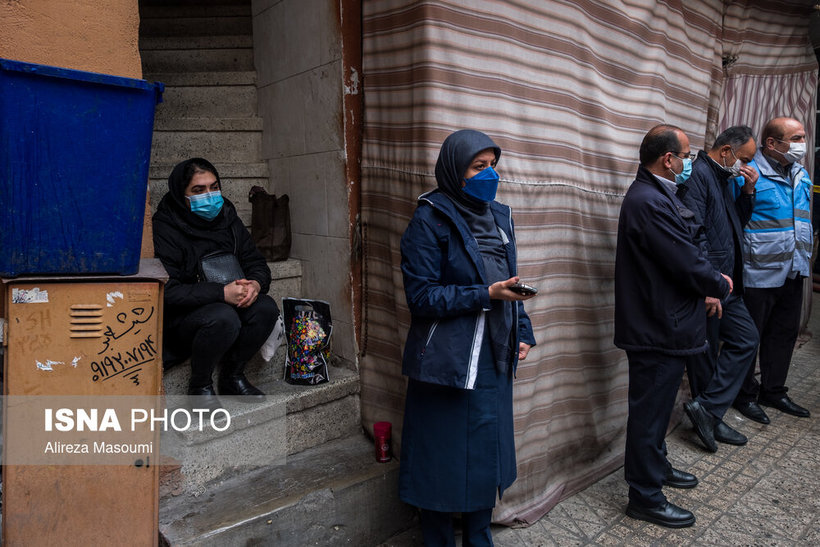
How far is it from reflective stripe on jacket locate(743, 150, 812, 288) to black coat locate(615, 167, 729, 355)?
1384mm

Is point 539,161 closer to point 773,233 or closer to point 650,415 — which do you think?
point 650,415

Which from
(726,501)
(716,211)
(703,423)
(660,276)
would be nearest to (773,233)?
(716,211)

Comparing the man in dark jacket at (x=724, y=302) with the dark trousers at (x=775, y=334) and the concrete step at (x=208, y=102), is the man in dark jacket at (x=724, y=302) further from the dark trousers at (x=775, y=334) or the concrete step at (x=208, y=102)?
the concrete step at (x=208, y=102)

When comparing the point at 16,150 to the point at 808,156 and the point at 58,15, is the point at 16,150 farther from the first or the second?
the point at 808,156

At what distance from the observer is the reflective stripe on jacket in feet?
13.5

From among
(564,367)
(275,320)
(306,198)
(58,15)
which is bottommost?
(564,367)

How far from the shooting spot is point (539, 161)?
314 cm

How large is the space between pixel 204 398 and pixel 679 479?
8.33ft

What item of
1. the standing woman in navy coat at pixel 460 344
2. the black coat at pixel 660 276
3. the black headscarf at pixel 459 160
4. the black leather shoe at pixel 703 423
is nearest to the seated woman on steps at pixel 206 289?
the standing woman in navy coat at pixel 460 344

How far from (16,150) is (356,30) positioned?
189 centimetres

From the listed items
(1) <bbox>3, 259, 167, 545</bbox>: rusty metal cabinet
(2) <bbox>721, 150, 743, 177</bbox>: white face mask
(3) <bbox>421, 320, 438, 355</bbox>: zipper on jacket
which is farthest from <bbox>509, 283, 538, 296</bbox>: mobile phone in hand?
(2) <bbox>721, 150, 743, 177</bbox>: white face mask

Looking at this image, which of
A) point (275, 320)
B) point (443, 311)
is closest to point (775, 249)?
point (443, 311)

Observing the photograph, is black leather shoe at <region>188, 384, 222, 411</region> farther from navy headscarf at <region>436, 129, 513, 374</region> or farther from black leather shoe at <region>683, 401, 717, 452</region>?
black leather shoe at <region>683, 401, 717, 452</region>

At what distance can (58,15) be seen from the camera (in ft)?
7.53
